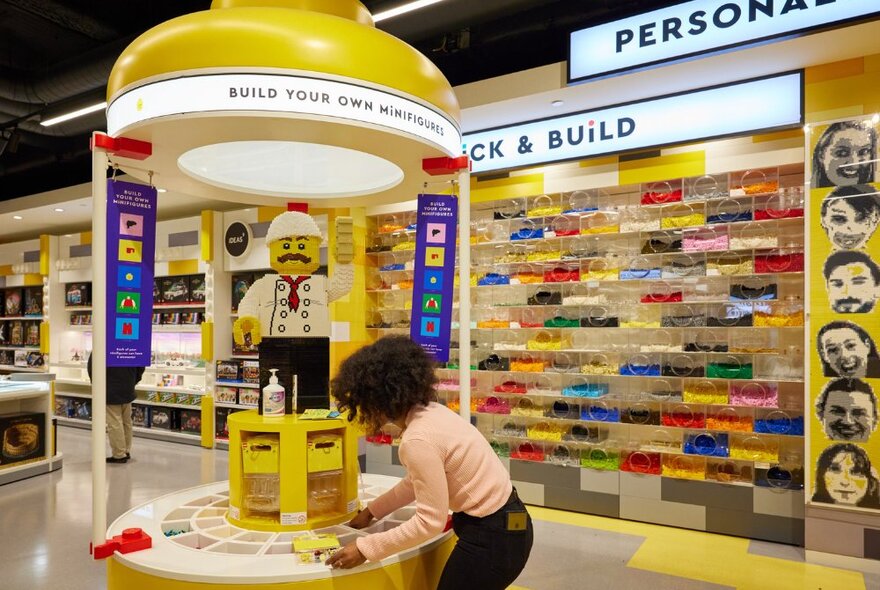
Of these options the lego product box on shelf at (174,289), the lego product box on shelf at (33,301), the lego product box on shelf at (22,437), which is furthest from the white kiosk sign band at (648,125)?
the lego product box on shelf at (33,301)

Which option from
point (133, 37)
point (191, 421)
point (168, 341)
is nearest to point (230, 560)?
point (133, 37)

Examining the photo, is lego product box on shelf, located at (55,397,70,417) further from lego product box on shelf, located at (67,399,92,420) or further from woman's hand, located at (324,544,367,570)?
woman's hand, located at (324,544,367,570)

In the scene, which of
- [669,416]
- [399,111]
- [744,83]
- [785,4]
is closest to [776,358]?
[669,416]

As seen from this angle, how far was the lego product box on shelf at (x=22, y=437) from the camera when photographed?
605 centimetres

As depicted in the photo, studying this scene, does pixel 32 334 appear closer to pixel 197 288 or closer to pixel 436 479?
pixel 197 288

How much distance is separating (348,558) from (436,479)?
17.7 inches

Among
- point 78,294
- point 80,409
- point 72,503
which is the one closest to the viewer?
point 72,503

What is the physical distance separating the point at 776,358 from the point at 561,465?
77.1 inches

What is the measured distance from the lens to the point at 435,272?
287 centimetres

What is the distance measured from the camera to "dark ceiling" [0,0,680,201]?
543 cm

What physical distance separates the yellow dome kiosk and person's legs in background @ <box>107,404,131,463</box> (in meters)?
4.46

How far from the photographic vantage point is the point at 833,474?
13.0 feet

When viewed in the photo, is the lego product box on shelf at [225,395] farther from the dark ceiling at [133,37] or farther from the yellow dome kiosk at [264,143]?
the yellow dome kiosk at [264,143]

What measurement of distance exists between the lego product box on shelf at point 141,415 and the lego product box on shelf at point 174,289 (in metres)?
1.64
